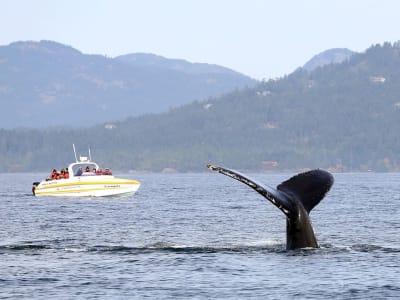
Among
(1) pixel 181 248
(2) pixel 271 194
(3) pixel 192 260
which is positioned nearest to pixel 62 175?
(1) pixel 181 248

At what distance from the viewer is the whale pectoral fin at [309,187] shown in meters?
28.5

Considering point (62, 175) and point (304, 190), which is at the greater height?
point (62, 175)

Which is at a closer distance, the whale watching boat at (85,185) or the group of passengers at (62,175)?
the whale watching boat at (85,185)

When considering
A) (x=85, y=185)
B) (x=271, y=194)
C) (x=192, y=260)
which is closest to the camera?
(x=271, y=194)

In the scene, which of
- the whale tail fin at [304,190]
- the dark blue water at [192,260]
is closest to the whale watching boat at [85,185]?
the dark blue water at [192,260]

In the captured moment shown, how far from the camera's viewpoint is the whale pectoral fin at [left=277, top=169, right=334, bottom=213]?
1122 inches

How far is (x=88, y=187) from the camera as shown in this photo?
82000 mm

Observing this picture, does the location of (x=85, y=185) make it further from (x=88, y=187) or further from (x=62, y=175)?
(x=62, y=175)

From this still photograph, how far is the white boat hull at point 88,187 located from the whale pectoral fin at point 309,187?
2130 inches

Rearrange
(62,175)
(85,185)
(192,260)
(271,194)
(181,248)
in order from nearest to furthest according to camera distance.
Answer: (271,194)
(192,260)
(181,248)
(85,185)
(62,175)

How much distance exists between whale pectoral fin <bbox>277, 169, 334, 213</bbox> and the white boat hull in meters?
54.1

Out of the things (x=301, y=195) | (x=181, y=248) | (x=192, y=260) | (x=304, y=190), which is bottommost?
(x=192, y=260)

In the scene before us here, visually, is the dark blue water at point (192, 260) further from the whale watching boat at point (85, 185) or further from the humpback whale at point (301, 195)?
the whale watching boat at point (85, 185)

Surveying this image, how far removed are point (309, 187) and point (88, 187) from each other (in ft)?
179
